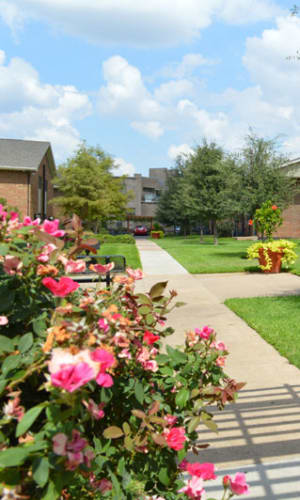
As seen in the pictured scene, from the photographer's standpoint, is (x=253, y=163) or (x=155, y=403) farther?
(x=253, y=163)

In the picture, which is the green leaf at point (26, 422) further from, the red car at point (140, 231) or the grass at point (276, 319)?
the red car at point (140, 231)

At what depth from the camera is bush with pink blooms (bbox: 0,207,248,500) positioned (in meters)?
1.16

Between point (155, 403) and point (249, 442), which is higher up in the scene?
point (155, 403)

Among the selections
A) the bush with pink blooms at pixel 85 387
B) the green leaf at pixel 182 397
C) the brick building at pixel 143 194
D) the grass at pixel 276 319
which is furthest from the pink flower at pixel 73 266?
the brick building at pixel 143 194

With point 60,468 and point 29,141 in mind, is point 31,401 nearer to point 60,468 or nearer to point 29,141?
point 60,468

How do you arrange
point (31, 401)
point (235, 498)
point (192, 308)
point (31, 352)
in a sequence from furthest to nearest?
point (192, 308) → point (235, 498) → point (31, 401) → point (31, 352)

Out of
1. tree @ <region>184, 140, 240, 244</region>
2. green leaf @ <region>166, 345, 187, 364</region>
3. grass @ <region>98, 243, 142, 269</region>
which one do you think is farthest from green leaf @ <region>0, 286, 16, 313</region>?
tree @ <region>184, 140, 240, 244</region>

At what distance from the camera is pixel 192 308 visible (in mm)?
8094

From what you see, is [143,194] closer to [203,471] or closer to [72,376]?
[203,471]

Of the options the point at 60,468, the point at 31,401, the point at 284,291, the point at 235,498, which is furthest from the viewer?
the point at 284,291

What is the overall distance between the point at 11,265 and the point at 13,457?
0.69 metres

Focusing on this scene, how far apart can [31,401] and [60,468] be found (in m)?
0.48

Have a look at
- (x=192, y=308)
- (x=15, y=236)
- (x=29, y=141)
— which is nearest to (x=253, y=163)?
(x=192, y=308)

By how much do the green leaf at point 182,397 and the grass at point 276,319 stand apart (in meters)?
3.33
